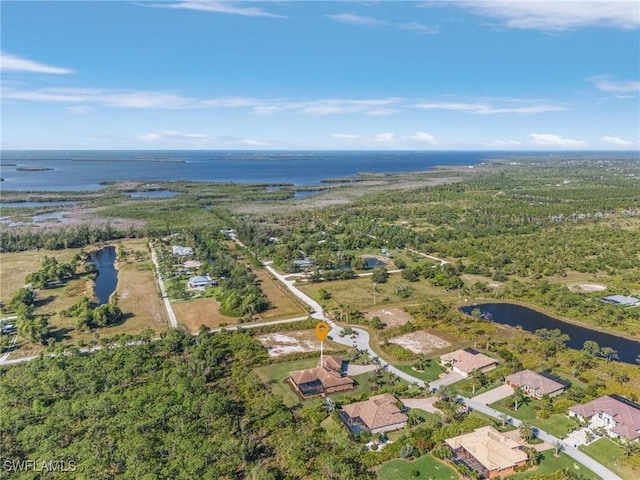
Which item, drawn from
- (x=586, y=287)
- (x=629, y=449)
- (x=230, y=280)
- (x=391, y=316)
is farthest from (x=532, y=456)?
(x=230, y=280)

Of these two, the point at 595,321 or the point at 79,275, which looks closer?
the point at 595,321

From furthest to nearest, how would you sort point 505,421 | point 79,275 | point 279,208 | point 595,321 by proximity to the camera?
point 279,208 → point 79,275 → point 595,321 → point 505,421

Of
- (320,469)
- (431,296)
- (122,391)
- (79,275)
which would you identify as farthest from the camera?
(79,275)

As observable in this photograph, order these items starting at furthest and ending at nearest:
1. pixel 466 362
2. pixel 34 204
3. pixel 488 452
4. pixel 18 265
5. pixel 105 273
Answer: pixel 34 204 → pixel 18 265 → pixel 105 273 → pixel 466 362 → pixel 488 452

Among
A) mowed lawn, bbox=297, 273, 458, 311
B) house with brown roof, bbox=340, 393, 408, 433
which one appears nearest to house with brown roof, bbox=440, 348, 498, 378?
house with brown roof, bbox=340, 393, 408, 433

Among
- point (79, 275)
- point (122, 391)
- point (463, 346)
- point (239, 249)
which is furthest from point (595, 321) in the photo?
point (79, 275)

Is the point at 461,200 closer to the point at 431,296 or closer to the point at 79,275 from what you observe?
the point at 431,296

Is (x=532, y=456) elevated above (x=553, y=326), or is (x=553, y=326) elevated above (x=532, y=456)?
(x=532, y=456)

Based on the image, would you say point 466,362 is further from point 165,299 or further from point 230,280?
point 165,299
